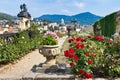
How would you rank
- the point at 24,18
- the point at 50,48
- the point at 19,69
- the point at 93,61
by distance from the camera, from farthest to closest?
the point at 24,18, the point at 19,69, the point at 50,48, the point at 93,61

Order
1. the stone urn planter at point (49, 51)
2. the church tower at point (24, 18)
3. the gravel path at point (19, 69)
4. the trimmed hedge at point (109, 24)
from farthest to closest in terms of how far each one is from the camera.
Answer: the trimmed hedge at point (109, 24)
the church tower at point (24, 18)
the gravel path at point (19, 69)
the stone urn planter at point (49, 51)

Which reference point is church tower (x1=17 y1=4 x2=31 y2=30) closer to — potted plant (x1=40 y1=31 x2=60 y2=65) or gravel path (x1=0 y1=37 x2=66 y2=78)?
gravel path (x1=0 y1=37 x2=66 y2=78)

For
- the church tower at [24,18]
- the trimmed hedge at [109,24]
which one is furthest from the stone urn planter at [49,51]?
the trimmed hedge at [109,24]

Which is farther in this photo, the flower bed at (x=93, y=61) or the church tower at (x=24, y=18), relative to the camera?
the church tower at (x=24, y=18)

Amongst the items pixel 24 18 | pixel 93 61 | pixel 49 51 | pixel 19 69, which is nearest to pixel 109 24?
pixel 24 18

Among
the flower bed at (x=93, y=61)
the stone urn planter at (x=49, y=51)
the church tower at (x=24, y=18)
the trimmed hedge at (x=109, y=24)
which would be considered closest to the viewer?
the flower bed at (x=93, y=61)

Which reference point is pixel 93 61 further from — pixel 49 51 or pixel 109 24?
pixel 109 24

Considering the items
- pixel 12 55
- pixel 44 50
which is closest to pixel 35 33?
pixel 12 55

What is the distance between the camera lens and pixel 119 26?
138 ft

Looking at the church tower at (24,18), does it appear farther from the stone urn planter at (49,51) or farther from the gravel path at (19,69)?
the stone urn planter at (49,51)

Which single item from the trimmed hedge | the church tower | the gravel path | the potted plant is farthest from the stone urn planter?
the trimmed hedge

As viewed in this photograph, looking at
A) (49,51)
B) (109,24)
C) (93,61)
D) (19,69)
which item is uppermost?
(49,51)

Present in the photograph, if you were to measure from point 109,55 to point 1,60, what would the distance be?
18.5 ft

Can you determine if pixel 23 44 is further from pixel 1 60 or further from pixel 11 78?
pixel 11 78
